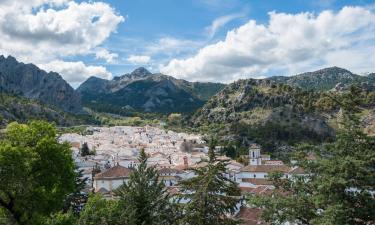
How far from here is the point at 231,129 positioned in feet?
580

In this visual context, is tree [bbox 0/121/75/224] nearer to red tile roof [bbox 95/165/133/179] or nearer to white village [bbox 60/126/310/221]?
white village [bbox 60/126/310/221]

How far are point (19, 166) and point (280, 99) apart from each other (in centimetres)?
18183

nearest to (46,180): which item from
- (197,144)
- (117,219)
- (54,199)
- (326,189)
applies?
(54,199)

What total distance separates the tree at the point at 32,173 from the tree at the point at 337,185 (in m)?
12.0

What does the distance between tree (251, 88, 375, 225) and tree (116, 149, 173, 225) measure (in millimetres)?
5661

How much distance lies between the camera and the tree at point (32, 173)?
2206 centimetres

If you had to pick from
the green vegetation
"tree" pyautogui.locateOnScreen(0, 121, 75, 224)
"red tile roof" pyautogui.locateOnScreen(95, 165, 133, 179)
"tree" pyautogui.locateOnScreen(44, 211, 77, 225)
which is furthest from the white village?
the green vegetation

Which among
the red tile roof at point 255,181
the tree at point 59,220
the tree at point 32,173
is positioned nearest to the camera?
the tree at point 32,173

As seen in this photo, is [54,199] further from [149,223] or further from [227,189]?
[227,189]

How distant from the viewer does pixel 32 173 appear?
23.4m

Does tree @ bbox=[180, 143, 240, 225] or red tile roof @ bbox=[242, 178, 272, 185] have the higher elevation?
tree @ bbox=[180, 143, 240, 225]

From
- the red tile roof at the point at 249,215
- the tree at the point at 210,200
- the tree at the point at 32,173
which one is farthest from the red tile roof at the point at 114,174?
the tree at the point at 210,200

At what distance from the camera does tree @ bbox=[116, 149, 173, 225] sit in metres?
21.0

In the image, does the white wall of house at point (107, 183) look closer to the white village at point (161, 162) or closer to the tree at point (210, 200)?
the white village at point (161, 162)
